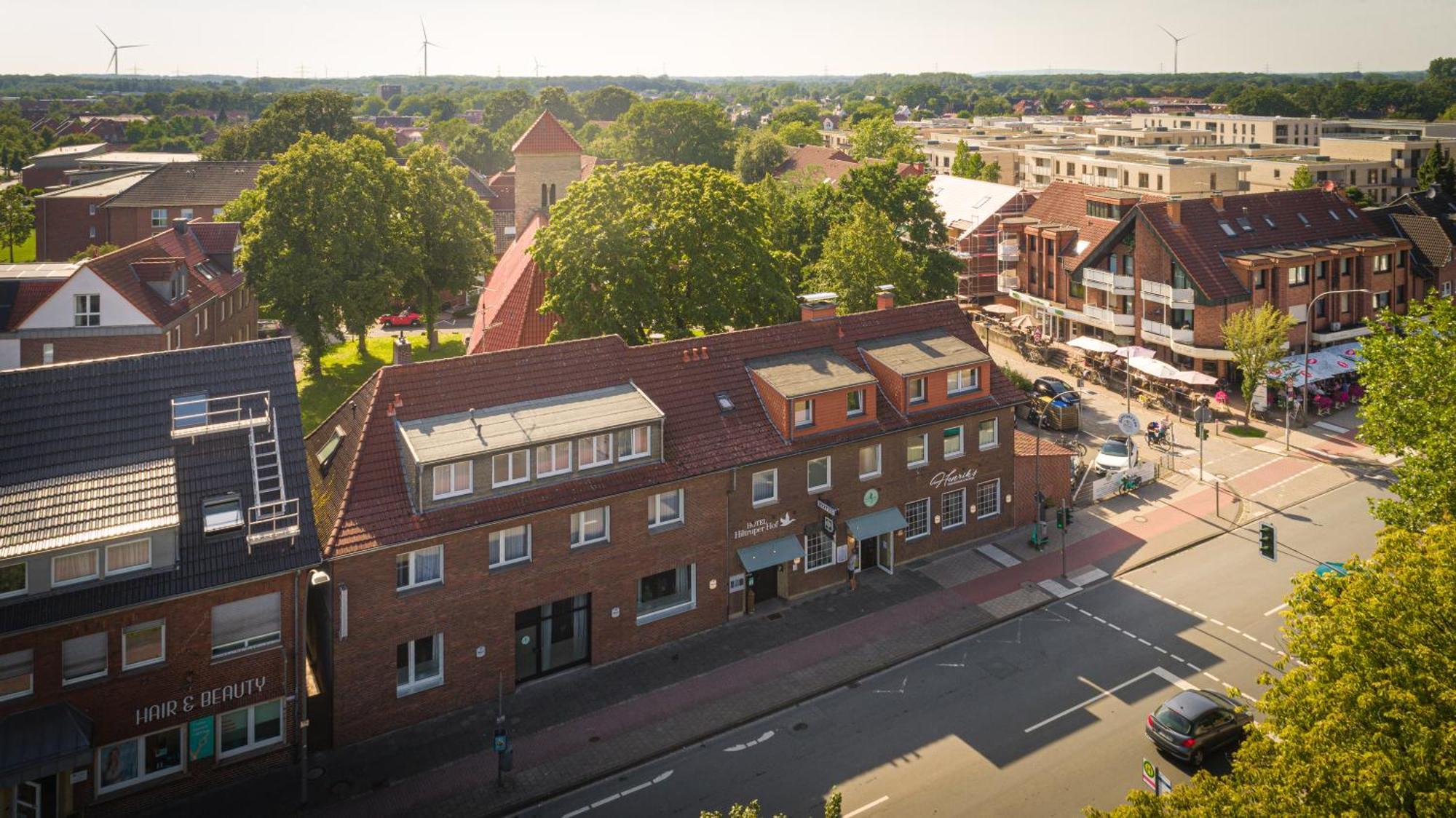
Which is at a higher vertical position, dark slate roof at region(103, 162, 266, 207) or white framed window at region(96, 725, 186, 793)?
dark slate roof at region(103, 162, 266, 207)

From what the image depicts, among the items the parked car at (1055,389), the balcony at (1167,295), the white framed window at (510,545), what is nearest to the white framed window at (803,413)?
the white framed window at (510,545)

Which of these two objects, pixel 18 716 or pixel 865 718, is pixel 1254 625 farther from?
pixel 18 716

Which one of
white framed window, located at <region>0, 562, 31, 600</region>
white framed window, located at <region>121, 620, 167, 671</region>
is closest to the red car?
white framed window, located at <region>121, 620, 167, 671</region>

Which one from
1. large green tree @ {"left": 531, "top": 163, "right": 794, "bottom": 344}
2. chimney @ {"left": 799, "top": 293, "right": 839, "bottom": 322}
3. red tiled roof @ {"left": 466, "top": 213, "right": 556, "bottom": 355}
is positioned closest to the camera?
chimney @ {"left": 799, "top": 293, "right": 839, "bottom": 322}

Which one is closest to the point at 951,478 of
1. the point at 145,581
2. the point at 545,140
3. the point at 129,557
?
the point at 145,581

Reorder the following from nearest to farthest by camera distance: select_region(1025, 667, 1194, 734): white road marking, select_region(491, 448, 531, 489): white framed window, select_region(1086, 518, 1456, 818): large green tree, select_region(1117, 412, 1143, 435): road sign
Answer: select_region(1086, 518, 1456, 818): large green tree
select_region(1025, 667, 1194, 734): white road marking
select_region(491, 448, 531, 489): white framed window
select_region(1117, 412, 1143, 435): road sign

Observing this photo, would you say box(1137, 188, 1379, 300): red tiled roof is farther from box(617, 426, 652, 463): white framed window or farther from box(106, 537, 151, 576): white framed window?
box(106, 537, 151, 576): white framed window

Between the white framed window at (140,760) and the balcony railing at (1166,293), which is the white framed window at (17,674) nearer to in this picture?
the white framed window at (140,760)
